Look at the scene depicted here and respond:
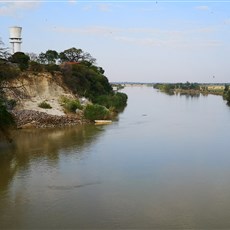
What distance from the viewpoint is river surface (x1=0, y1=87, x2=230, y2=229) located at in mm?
9031

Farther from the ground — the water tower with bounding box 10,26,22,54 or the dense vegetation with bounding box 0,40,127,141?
the water tower with bounding box 10,26,22,54

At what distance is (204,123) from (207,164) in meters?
13.7

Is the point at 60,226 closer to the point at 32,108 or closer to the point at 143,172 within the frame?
the point at 143,172

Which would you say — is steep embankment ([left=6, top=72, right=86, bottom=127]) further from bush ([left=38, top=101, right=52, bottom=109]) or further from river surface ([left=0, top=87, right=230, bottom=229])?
river surface ([left=0, top=87, right=230, bottom=229])

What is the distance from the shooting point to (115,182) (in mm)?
12016

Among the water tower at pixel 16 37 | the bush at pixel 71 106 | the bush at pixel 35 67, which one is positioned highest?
the water tower at pixel 16 37

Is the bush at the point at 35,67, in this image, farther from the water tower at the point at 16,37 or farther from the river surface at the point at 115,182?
the water tower at the point at 16,37

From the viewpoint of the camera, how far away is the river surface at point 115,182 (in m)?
9.03

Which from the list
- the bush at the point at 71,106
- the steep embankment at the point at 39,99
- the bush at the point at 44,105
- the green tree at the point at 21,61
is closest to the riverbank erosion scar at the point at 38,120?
the steep embankment at the point at 39,99

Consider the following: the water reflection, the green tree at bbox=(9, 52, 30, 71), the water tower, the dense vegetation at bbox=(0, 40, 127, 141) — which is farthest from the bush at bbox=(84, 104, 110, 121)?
the water tower

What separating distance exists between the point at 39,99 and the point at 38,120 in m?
4.30

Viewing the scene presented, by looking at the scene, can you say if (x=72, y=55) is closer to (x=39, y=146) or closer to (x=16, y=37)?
(x=16, y=37)

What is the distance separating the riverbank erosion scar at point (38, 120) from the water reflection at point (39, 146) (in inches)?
43.2

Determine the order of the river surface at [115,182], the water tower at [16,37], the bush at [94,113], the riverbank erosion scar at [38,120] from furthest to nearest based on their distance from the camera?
the water tower at [16,37]
the bush at [94,113]
the riverbank erosion scar at [38,120]
the river surface at [115,182]
